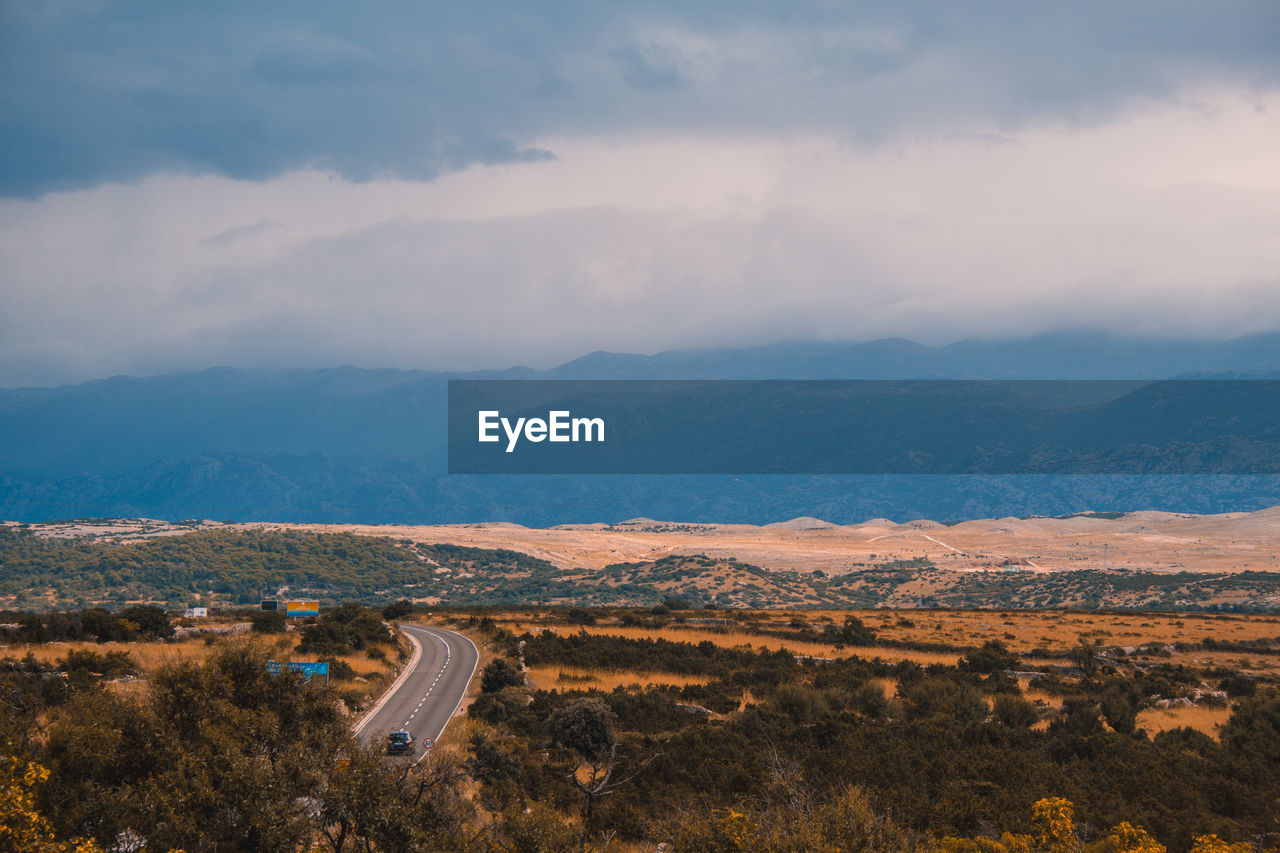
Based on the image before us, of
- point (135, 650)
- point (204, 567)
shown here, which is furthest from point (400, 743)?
point (204, 567)

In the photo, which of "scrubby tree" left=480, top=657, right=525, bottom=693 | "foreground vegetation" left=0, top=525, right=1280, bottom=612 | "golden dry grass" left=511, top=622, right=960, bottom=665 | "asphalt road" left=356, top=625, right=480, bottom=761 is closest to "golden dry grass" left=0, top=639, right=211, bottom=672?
"asphalt road" left=356, top=625, right=480, bottom=761

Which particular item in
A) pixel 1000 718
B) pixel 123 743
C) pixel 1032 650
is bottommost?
pixel 1032 650

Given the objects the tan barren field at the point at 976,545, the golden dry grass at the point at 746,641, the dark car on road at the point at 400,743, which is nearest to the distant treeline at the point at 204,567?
the tan barren field at the point at 976,545

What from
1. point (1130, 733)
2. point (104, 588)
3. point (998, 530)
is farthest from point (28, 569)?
point (998, 530)

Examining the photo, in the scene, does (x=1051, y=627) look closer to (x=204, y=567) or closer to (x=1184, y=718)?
(x=1184, y=718)

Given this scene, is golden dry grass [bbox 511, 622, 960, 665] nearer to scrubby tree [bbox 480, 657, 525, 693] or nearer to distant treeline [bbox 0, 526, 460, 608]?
scrubby tree [bbox 480, 657, 525, 693]

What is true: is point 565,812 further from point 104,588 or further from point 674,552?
point 674,552

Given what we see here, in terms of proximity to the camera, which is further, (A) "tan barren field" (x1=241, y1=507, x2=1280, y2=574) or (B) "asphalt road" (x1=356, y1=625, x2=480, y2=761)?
(A) "tan barren field" (x1=241, y1=507, x2=1280, y2=574)

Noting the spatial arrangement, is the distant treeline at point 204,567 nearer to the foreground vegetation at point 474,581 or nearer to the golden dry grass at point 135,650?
the foreground vegetation at point 474,581
